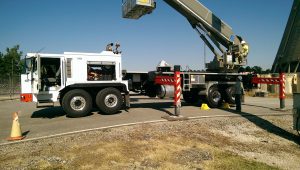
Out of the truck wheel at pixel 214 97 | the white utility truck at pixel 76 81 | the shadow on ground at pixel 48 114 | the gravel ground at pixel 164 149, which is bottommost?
the gravel ground at pixel 164 149

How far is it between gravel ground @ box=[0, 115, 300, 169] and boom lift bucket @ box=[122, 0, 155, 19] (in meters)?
5.97

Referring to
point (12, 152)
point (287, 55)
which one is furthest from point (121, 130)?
point (287, 55)

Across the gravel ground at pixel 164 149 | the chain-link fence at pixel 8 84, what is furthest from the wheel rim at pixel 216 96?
the chain-link fence at pixel 8 84

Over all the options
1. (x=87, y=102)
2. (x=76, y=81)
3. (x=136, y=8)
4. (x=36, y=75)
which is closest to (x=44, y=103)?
(x=36, y=75)

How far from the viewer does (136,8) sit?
40.7 feet

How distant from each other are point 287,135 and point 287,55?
37.2m

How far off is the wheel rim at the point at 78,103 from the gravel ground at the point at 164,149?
3.02 m

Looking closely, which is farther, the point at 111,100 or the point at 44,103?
the point at 111,100

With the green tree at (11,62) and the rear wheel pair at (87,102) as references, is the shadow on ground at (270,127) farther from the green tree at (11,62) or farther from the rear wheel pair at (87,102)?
the green tree at (11,62)

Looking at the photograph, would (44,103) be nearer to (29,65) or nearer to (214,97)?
(29,65)

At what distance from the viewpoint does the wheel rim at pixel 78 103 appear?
35.4ft

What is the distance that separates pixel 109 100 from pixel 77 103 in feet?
4.62

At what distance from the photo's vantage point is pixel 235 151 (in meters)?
6.82

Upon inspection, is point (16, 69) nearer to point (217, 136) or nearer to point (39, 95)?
point (39, 95)
